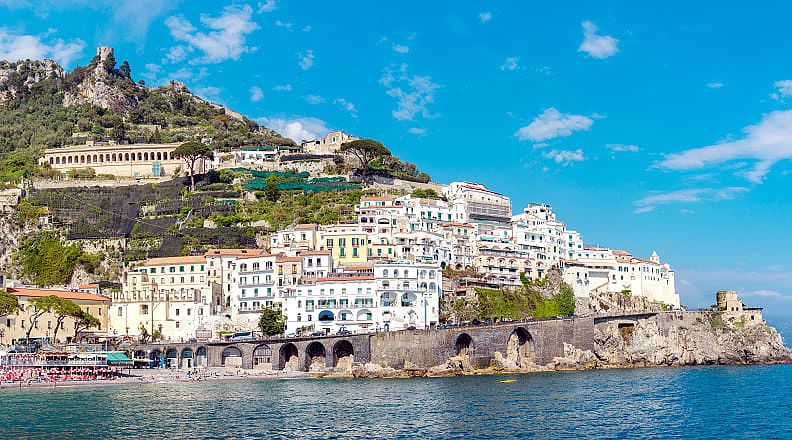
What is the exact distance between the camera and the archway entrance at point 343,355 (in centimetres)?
7875

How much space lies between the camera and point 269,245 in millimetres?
97688

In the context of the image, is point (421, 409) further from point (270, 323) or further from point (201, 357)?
point (201, 357)

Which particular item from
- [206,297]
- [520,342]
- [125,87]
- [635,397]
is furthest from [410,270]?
[125,87]

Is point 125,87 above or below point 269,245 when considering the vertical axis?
above

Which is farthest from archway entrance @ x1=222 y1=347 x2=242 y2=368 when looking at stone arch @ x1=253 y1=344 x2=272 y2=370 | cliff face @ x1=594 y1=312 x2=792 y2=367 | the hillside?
the hillside

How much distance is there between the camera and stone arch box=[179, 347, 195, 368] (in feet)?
267

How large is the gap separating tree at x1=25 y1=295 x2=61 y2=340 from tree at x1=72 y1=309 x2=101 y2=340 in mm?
2689

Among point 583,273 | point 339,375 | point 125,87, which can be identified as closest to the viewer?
point 339,375

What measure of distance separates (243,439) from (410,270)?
131ft

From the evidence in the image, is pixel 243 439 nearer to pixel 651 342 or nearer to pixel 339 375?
pixel 339 375

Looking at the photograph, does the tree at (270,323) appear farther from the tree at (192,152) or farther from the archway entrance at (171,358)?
the tree at (192,152)

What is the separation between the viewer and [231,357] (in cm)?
8106

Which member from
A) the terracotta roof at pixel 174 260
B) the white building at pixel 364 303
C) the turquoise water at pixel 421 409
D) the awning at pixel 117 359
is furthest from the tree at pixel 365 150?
the turquoise water at pixel 421 409

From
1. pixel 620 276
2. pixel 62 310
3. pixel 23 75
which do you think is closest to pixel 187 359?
pixel 62 310
